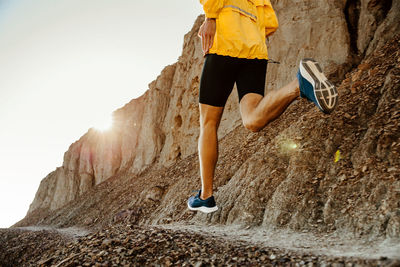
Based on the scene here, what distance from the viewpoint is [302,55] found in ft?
30.4

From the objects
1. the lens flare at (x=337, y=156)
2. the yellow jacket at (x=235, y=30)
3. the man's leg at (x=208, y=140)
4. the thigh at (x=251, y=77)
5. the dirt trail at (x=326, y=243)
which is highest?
the yellow jacket at (x=235, y=30)

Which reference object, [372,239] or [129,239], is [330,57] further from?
[129,239]

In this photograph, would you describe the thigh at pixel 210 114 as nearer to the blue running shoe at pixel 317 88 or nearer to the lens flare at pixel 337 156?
the blue running shoe at pixel 317 88

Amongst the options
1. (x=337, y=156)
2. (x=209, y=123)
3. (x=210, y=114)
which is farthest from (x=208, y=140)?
(x=337, y=156)

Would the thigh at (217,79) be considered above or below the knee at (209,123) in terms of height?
above

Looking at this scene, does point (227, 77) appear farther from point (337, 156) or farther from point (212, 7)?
point (337, 156)

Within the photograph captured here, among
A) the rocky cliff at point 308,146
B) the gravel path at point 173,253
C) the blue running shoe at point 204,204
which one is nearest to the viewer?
the gravel path at point 173,253

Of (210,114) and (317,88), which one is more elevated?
(317,88)

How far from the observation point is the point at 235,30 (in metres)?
2.82

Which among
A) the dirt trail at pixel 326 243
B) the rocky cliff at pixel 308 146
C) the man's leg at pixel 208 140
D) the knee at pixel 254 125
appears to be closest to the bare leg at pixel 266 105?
the knee at pixel 254 125

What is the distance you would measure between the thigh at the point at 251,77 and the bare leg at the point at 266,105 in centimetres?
8

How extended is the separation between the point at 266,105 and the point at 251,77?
535 mm

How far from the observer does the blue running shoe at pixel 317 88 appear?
7.06ft

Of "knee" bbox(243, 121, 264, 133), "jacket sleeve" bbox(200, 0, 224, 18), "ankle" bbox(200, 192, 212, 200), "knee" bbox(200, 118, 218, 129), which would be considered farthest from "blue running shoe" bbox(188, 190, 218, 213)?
"jacket sleeve" bbox(200, 0, 224, 18)
